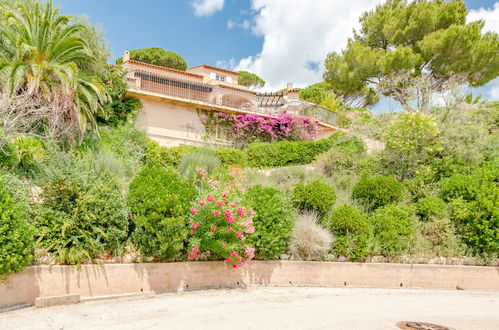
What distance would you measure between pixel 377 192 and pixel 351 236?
2384 mm

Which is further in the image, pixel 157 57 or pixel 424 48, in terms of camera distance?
pixel 157 57

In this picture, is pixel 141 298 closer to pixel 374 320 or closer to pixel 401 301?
pixel 374 320

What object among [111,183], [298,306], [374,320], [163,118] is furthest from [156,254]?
[163,118]

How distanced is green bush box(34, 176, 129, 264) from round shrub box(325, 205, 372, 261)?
16.4 feet

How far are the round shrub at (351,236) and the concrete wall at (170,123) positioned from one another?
13060 millimetres

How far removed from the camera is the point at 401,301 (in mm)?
7770

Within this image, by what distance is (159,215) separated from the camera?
685cm

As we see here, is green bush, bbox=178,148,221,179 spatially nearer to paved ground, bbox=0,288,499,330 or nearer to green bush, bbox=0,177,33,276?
paved ground, bbox=0,288,499,330

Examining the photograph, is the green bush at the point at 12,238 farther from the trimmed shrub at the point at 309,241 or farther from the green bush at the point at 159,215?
the trimmed shrub at the point at 309,241

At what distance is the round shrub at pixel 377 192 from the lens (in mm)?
10758

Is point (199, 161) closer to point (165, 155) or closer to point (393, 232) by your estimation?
point (165, 155)

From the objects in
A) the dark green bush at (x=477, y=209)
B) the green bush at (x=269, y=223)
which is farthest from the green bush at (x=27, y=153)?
the dark green bush at (x=477, y=209)

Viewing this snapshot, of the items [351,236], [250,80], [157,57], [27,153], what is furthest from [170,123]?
[250,80]

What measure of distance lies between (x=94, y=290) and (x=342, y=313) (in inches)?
176
